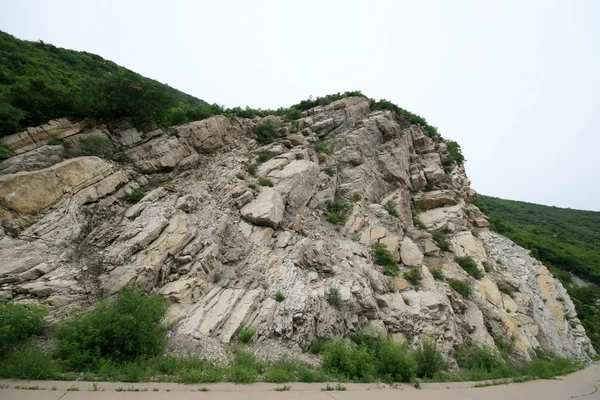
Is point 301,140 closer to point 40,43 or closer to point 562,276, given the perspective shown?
point 562,276

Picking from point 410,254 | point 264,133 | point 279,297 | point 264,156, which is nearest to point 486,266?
point 410,254

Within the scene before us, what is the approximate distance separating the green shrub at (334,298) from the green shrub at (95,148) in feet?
40.0

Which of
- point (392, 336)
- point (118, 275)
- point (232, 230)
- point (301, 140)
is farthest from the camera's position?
point (301, 140)

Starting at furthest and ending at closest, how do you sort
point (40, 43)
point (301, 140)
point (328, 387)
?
point (40, 43), point (301, 140), point (328, 387)

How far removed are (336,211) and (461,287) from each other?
26.2 feet

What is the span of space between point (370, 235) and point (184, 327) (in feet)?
36.8

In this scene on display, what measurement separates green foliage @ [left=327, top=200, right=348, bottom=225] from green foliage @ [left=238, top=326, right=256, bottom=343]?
8819 mm

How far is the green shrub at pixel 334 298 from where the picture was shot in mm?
10680

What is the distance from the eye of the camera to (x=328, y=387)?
632cm

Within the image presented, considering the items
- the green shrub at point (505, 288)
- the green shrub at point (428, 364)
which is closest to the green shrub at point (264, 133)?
the green shrub at point (428, 364)

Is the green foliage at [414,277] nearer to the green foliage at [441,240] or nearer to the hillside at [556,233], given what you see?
the green foliage at [441,240]

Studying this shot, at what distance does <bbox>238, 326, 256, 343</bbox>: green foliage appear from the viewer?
853 cm

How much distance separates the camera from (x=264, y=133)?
19656mm

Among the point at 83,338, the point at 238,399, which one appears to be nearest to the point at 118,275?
the point at 83,338
